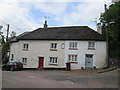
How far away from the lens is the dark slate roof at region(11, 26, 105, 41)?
118 ft

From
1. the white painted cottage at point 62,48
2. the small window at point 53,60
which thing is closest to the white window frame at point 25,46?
the white painted cottage at point 62,48

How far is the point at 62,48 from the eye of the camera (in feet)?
120

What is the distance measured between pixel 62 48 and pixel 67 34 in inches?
115

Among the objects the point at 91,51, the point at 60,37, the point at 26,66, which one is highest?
the point at 60,37

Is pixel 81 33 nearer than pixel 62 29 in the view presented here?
Yes

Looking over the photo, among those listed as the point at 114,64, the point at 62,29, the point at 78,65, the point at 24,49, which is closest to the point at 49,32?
the point at 62,29

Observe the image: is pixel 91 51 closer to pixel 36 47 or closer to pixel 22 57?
pixel 36 47

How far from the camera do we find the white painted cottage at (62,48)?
35219 millimetres

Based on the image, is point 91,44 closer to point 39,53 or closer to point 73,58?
point 73,58

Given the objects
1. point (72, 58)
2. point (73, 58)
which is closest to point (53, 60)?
point (72, 58)

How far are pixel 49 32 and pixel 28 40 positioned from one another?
418 cm

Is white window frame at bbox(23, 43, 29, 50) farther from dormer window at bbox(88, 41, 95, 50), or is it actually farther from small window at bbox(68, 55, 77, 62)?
dormer window at bbox(88, 41, 95, 50)

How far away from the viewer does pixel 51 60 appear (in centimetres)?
3722

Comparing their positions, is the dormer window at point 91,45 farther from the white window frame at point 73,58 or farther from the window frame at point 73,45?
the white window frame at point 73,58
